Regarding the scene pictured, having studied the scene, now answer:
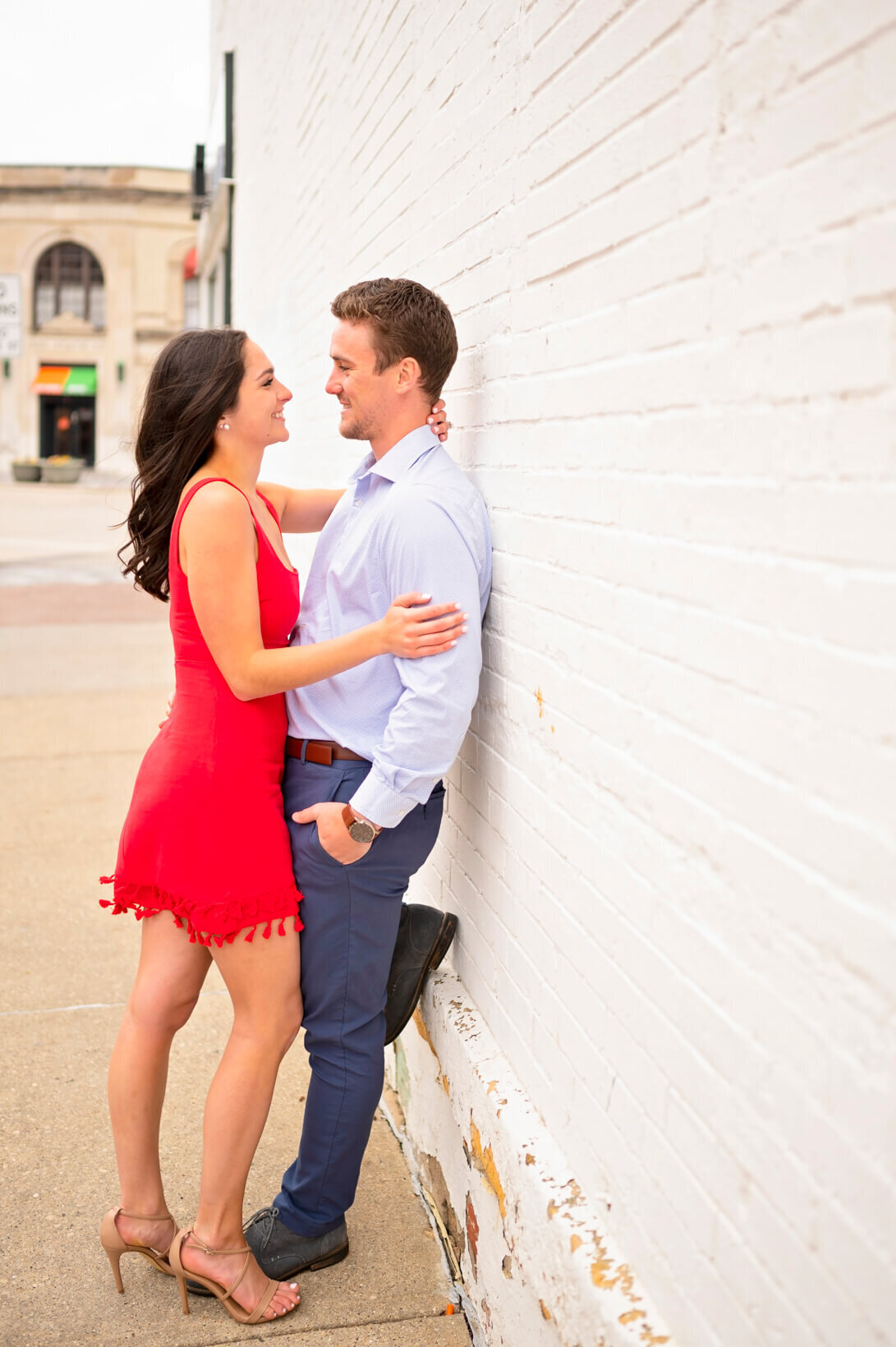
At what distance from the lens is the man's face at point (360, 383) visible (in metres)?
2.45

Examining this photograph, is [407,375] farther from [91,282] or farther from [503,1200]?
[91,282]

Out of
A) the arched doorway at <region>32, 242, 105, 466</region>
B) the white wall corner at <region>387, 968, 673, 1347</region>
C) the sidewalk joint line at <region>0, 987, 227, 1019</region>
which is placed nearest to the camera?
the white wall corner at <region>387, 968, 673, 1347</region>

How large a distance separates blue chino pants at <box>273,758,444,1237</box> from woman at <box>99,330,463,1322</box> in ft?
0.16

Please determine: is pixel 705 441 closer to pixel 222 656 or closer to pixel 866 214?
pixel 866 214

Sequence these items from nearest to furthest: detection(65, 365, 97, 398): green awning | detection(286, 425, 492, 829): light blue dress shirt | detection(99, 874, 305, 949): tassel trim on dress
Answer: detection(286, 425, 492, 829): light blue dress shirt, detection(99, 874, 305, 949): tassel trim on dress, detection(65, 365, 97, 398): green awning

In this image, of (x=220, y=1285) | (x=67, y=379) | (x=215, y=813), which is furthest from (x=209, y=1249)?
(x=67, y=379)

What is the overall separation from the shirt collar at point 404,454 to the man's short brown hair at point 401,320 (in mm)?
126

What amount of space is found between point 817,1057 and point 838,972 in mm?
115

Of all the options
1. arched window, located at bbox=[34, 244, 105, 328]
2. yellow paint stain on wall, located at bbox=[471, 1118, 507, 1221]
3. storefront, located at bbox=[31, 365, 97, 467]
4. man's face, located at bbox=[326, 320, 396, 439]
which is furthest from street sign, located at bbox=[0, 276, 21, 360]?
arched window, located at bbox=[34, 244, 105, 328]

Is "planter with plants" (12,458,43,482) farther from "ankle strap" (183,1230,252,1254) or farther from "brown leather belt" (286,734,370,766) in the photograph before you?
"ankle strap" (183,1230,252,1254)

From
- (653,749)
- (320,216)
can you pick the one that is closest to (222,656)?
(653,749)

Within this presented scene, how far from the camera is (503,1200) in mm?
2252

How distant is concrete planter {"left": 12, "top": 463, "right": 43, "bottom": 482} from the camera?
134ft

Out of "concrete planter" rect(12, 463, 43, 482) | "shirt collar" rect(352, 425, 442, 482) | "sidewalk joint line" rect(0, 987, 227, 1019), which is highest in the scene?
"shirt collar" rect(352, 425, 442, 482)
